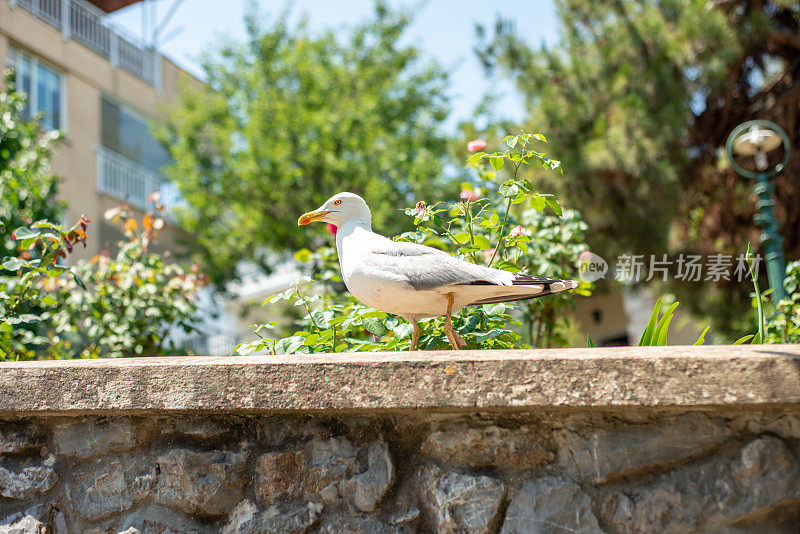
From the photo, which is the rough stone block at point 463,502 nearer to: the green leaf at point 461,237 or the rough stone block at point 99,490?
the rough stone block at point 99,490

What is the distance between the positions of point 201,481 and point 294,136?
999cm

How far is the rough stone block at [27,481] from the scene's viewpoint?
5.72 ft

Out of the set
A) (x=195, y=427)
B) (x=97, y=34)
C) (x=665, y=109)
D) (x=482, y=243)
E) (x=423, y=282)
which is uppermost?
(x=97, y=34)

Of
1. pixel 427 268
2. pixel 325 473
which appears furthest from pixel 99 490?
pixel 427 268

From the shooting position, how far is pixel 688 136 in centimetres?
751

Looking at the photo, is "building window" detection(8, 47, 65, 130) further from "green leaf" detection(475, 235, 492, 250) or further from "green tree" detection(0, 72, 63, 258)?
"green leaf" detection(475, 235, 492, 250)

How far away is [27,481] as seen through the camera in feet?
5.74

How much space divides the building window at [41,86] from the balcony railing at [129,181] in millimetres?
860

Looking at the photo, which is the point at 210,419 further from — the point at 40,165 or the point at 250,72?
the point at 250,72

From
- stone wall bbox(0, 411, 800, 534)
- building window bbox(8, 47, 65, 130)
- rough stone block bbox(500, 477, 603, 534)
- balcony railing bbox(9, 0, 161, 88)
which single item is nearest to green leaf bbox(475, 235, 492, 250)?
stone wall bbox(0, 411, 800, 534)

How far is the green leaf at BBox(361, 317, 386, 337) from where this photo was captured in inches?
95.1

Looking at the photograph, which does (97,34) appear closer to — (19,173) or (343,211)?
(19,173)

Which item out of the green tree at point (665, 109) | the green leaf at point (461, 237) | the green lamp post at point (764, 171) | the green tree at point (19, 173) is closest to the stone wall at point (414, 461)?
the green leaf at point (461, 237)

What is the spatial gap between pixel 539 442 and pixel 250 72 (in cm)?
1153
